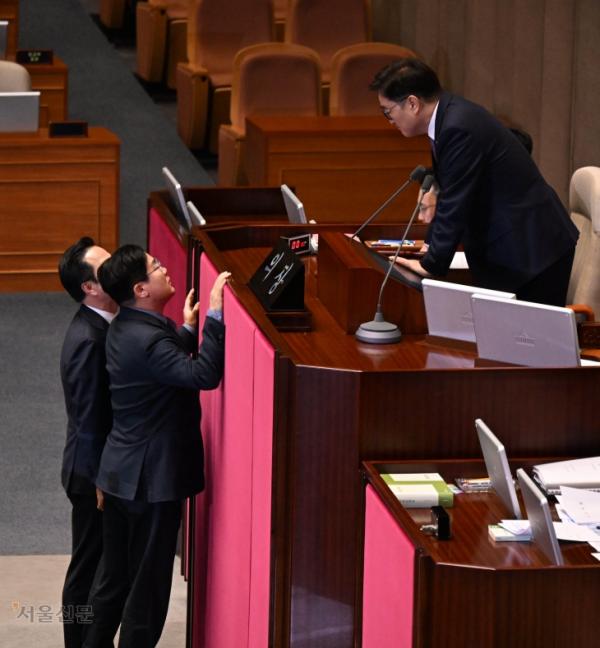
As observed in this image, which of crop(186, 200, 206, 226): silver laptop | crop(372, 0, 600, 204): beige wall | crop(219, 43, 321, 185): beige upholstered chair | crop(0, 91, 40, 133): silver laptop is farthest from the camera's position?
crop(219, 43, 321, 185): beige upholstered chair

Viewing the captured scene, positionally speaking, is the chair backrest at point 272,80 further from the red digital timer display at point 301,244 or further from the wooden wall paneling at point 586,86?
the red digital timer display at point 301,244

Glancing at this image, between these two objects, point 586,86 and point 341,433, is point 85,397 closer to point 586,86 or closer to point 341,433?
point 341,433

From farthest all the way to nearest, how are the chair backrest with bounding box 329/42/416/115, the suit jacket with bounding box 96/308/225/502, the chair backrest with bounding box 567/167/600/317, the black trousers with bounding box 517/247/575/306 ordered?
the chair backrest with bounding box 329/42/416/115 → the chair backrest with bounding box 567/167/600/317 → the black trousers with bounding box 517/247/575/306 → the suit jacket with bounding box 96/308/225/502

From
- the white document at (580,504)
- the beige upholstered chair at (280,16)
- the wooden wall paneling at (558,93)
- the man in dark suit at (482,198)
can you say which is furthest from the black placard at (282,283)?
the beige upholstered chair at (280,16)

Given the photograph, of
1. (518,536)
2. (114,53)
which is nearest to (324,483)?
(518,536)

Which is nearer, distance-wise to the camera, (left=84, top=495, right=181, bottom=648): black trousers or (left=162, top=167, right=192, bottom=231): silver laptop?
(left=84, top=495, right=181, bottom=648): black trousers

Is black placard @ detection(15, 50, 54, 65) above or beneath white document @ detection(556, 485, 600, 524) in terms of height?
above

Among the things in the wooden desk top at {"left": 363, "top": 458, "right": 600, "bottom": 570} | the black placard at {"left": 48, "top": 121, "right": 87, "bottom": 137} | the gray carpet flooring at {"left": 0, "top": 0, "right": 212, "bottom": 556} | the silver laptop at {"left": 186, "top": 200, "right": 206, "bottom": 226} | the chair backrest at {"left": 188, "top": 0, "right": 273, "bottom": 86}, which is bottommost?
the gray carpet flooring at {"left": 0, "top": 0, "right": 212, "bottom": 556}

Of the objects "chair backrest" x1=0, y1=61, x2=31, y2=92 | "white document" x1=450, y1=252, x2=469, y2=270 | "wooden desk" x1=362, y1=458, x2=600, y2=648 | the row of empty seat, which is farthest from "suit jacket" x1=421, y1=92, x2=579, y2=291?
"chair backrest" x1=0, y1=61, x2=31, y2=92

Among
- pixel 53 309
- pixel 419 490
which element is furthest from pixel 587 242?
pixel 53 309

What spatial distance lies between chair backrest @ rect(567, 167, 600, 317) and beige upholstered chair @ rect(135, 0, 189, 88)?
541 cm

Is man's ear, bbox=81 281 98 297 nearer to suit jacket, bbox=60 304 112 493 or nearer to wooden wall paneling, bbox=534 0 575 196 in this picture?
suit jacket, bbox=60 304 112 493

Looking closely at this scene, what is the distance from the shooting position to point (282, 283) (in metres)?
3.52

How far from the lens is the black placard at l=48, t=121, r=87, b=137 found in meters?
7.59
